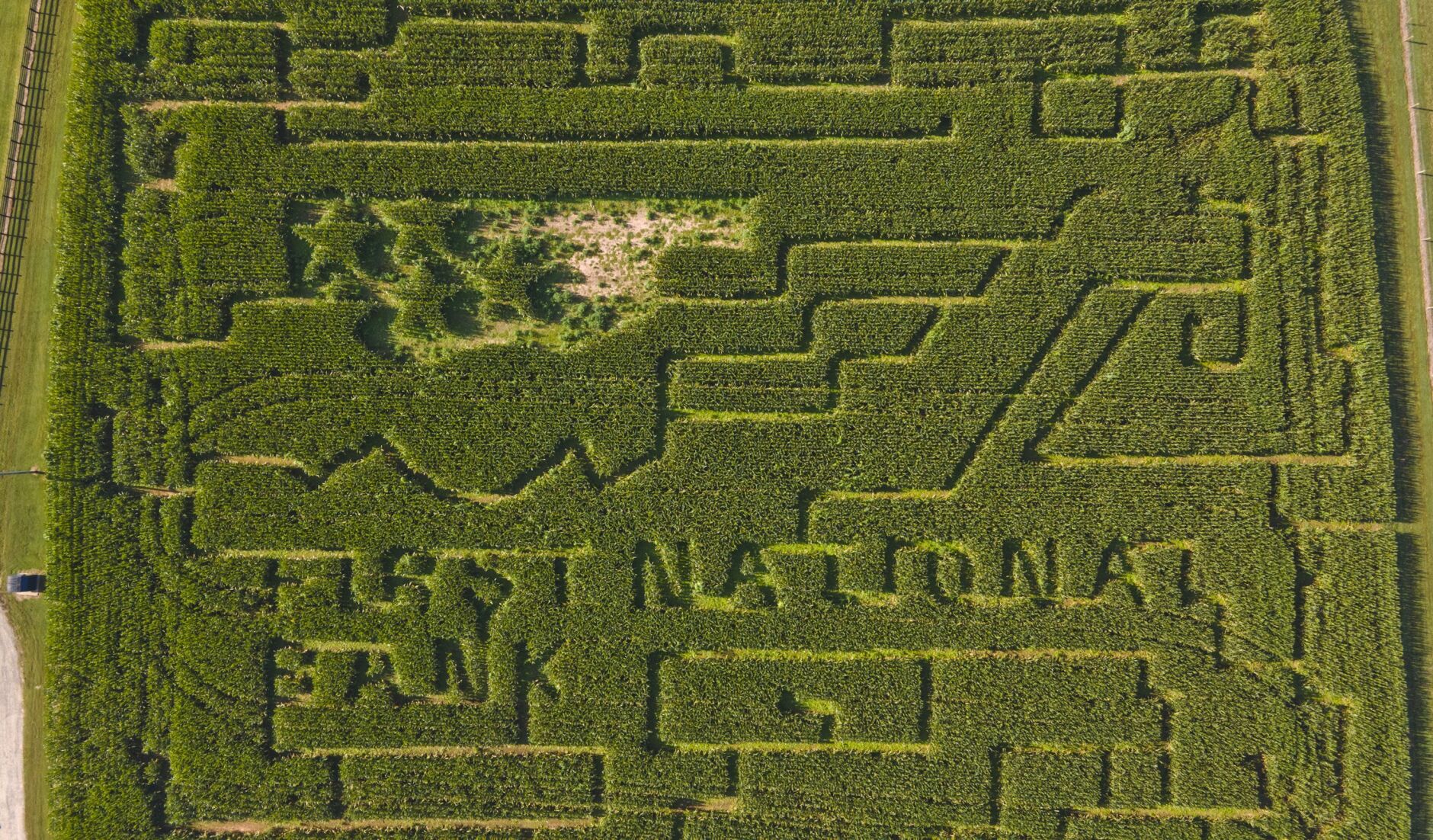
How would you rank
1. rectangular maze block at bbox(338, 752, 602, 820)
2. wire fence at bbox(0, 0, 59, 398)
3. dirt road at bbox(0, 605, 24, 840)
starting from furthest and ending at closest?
wire fence at bbox(0, 0, 59, 398)
dirt road at bbox(0, 605, 24, 840)
rectangular maze block at bbox(338, 752, 602, 820)

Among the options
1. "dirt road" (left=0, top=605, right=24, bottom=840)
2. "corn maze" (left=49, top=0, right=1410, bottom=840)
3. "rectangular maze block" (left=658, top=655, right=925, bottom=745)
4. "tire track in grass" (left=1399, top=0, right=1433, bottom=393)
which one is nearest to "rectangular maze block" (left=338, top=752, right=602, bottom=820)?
"corn maze" (left=49, top=0, right=1410, bottom=840)

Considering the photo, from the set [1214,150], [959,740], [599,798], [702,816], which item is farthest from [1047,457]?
[599,798]

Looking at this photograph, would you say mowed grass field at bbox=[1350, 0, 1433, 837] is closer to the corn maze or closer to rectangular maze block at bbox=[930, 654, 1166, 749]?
the corn maze

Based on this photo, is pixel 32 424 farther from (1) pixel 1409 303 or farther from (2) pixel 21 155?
(1) pixel 1409 303

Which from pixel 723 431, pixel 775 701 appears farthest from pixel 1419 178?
pixel 775 701

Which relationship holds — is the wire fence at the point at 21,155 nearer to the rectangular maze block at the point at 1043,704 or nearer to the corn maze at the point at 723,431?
the corn maze at the point at 723,431

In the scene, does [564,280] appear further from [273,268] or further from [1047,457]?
[1047,457]
